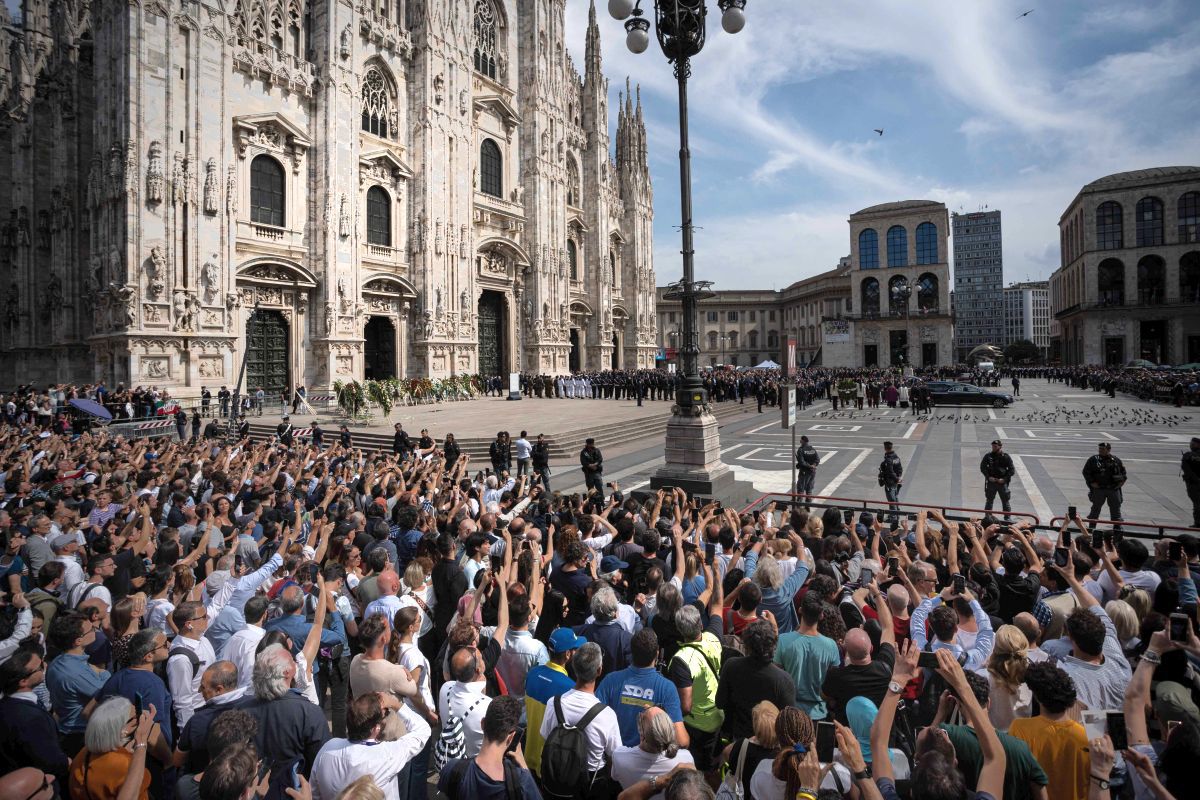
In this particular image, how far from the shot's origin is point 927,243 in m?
65.2

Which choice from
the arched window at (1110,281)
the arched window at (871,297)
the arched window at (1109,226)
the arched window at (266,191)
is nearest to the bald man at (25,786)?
the arched window at (266,191)

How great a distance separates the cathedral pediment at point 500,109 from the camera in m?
35.6

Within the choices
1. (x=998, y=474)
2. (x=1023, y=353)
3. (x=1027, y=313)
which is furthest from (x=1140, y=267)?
(x=1027, y=313)

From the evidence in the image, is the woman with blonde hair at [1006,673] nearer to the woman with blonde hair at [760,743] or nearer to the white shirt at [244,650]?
the woman with blonde hair at [760,743]

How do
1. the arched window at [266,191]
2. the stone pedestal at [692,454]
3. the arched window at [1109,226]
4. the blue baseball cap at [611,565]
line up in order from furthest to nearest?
the arched window at [1109,226] < the arched window at [266,191] < the stone pedestal at [692,454] < the blue baseball cap at [611,565]


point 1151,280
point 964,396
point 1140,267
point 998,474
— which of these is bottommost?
point 998,474

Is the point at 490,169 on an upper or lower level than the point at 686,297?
upper

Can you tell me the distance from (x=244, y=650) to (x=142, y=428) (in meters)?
19.2

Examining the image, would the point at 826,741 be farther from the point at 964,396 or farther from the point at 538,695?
the point at 964,396

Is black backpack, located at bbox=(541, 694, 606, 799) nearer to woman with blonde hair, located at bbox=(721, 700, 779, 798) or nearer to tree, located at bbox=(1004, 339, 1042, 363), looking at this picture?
woman with blonde hair, located at bbox=(721, 700, 779, 798)

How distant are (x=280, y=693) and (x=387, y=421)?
2024cm

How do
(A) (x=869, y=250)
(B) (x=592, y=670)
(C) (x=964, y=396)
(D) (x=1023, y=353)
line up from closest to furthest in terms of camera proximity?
(B) (x=592, y=670) < (C) (x=964, y=396) < (A) (x=869, y=250) < (D) (x=1023, y=353)

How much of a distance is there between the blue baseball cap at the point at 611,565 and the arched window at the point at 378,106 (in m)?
30.6

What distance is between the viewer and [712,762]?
12.1ft
